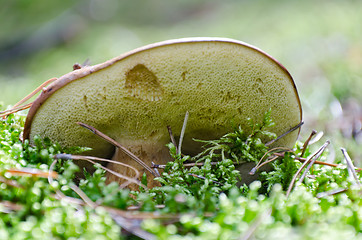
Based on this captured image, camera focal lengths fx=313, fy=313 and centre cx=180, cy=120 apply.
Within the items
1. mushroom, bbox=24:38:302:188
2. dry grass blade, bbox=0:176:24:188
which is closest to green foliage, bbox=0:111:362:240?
dry grass blade, bbox=0:176:24:188

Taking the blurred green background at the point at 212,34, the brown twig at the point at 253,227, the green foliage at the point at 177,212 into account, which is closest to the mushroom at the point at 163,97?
the green foliage at the point at 177,212

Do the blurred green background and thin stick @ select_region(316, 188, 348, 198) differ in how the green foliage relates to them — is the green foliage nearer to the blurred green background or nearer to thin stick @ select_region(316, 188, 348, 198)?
thin stick @ select_region(316, 188, 348, 198)

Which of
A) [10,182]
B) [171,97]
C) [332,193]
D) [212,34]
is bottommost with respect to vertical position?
[332,193]

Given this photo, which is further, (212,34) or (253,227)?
(212,34)

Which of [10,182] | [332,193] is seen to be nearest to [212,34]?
[332,193]

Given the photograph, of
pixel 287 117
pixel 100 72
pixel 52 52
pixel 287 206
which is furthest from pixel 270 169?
pixel 52 52

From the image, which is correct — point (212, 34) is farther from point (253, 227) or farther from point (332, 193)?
point (253, 227)

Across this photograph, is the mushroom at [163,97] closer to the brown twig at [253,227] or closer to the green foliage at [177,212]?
the green foliage at [177,212]
